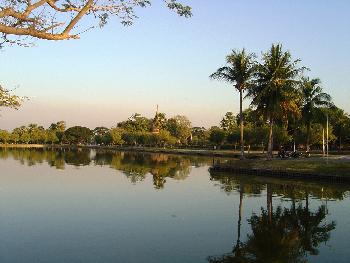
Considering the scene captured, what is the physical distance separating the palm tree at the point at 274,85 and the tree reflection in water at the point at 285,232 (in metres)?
19.8

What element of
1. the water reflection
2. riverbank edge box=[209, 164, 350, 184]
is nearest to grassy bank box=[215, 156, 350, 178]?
riverbank edge box=[209, 164, 350, 184]

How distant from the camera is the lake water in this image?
17.0 metres

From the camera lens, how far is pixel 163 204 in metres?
29.0

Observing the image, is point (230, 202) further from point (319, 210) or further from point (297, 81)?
point (297, 81)

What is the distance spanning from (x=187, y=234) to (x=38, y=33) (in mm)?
13075

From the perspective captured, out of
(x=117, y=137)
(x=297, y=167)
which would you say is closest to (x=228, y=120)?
(x=117, y=137)

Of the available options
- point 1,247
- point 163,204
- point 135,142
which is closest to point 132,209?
point 163,204

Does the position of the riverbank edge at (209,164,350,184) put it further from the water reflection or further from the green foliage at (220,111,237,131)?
the green foliage at (220,111,237,131)

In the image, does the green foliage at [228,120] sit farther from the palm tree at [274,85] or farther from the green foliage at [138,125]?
the palm tree at [274,85]

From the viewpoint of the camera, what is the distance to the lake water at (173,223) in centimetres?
1702

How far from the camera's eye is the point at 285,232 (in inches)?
826

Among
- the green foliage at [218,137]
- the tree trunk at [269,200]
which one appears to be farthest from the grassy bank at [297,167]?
the green foliage at [218,137]

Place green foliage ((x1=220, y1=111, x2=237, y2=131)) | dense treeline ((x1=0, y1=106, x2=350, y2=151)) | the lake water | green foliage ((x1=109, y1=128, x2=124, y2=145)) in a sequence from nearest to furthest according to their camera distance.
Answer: the lake water → dense treeline ((x1=0, y1=106, x2=350, y2=151)) → green foliage ((x1=220, y1=111, x2=237, y2=131)) → green foliage ((x1=109, y1=128, x2=124, y2=145))

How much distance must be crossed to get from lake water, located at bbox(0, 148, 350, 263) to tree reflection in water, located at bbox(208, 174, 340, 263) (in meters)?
0.04
